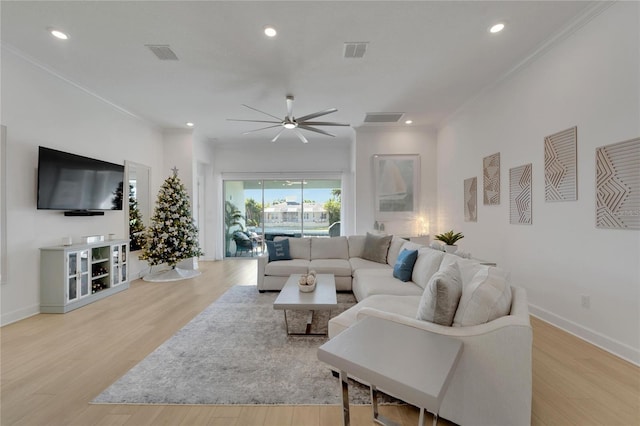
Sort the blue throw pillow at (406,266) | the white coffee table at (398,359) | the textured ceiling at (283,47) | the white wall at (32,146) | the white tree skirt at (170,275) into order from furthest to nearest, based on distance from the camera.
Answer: the white tree skirt at (170,275) < the blue throw pillow at (406,266) < the white wall at (32,146) < the textured ceiling at (283,47) < the white coffee table at (398,359)

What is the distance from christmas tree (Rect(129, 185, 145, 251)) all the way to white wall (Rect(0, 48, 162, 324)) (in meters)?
0.79

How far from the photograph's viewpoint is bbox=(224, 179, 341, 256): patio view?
7.69 metres

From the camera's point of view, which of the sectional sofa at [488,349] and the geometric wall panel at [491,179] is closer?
the sectional sofa at [488,349]

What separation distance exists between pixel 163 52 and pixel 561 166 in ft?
15.3

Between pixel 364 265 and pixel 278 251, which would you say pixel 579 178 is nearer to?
pixel 364 265

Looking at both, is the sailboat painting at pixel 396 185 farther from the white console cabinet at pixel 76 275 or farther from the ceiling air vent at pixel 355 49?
the white console cabinet at pixel 76 275

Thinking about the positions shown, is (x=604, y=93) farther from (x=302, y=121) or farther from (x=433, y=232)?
(x=433, y=232)

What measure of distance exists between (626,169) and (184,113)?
6.17 m

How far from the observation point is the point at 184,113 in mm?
5281

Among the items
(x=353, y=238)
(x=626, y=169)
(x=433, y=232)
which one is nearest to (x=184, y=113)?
(x=353, y=238)

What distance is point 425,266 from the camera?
3.04m

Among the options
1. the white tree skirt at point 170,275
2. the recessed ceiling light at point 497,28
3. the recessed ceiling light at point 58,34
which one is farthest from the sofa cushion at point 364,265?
the recessed ceiling light at point 58,34

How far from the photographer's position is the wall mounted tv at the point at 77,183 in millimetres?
3518

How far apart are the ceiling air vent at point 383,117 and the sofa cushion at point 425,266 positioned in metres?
3.10
